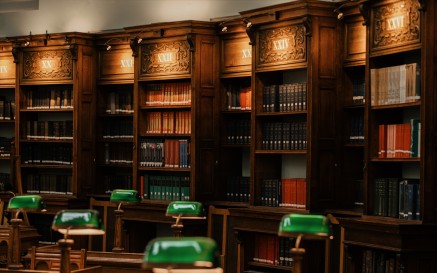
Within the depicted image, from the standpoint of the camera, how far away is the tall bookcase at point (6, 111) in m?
12.4

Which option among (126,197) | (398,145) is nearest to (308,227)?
(398,145)

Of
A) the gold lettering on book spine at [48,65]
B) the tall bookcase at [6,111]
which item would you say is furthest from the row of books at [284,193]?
the tall bookcase at [6,111]

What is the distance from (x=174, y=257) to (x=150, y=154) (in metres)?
6.58

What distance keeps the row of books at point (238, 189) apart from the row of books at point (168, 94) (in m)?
1.14

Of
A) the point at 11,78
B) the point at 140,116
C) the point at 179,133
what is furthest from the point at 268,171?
the point at 11,78

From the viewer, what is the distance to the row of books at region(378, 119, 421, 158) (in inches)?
297

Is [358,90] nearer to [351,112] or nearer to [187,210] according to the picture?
[351,112]

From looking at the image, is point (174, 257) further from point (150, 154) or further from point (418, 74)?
point (150, 154)

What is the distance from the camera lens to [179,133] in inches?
418

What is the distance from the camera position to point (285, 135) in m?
9.34

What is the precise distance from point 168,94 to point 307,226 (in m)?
5.61

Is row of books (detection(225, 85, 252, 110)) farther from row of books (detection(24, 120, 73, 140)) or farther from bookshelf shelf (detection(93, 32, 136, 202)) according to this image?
row of books (detection(24, 120, 73, 140))

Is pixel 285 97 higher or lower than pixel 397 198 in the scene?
higher

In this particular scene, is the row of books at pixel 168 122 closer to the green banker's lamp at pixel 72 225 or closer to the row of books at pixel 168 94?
the row of books at pixel 168 94
